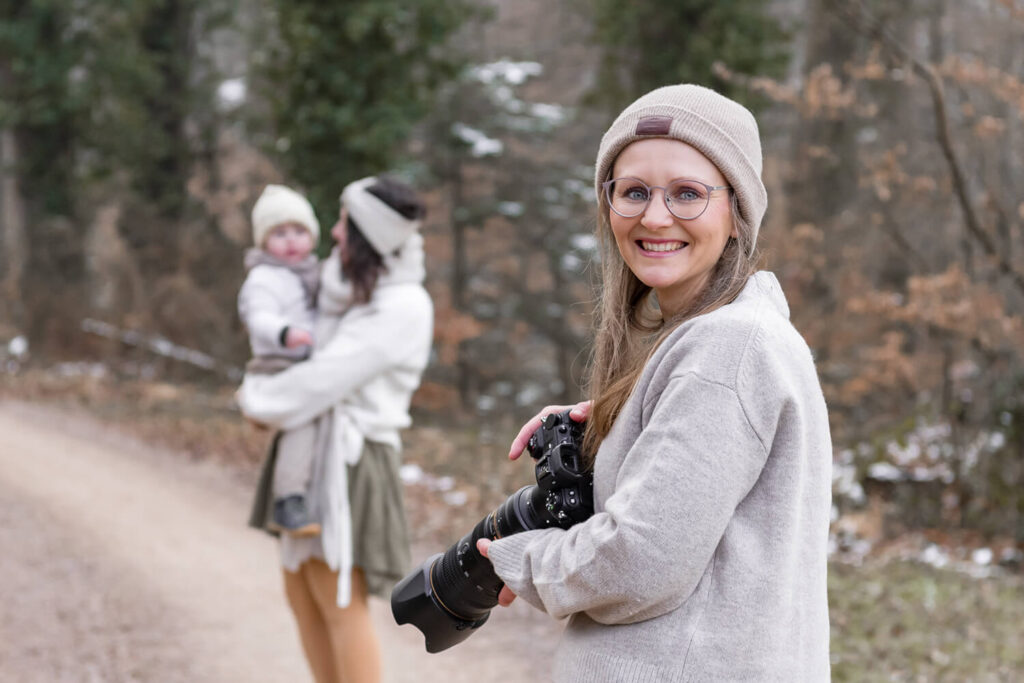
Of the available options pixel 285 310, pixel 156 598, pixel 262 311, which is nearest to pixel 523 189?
pixel 156 598

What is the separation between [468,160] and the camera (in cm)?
1413

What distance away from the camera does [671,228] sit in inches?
74.8

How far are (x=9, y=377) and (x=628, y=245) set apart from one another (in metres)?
13.4

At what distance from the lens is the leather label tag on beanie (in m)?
1.85

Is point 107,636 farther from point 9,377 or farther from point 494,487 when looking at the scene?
point 9,377

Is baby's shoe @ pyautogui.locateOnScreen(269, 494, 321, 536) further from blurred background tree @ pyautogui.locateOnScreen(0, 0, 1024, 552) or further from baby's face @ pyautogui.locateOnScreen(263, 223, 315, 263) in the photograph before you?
blurred background tree @ pyautogui.locateOnScreen(0, 0, 1024, 552)

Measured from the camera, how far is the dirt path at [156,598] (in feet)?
17.5

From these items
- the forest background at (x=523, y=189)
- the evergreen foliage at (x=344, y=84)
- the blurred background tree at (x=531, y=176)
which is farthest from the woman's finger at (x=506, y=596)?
the evergreen foliage at (x=344, y=84)

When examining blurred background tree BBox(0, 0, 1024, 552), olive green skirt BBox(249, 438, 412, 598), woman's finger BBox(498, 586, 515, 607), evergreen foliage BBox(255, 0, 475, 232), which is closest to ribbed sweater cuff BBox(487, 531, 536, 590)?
woman's finger BBox(498, 586, 515, 607)

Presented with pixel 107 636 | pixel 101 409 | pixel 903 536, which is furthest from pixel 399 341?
pixel 101 409

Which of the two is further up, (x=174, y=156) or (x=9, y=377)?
(x=174, y=156)

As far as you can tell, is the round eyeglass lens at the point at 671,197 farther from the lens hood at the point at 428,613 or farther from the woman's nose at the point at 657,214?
the lens hood at the point at 428,613

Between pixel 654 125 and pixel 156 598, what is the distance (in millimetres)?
5315

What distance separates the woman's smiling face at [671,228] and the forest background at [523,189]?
4.13 metres
